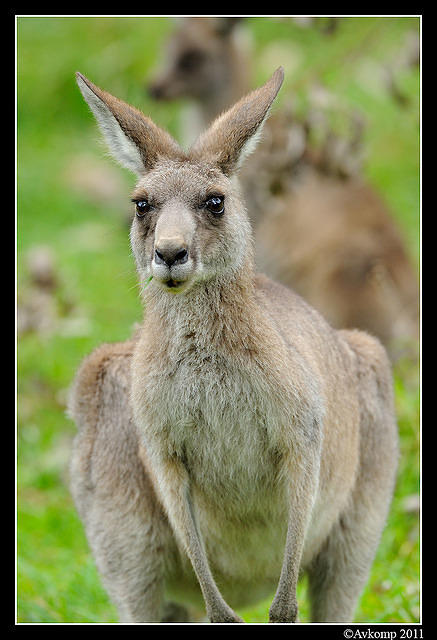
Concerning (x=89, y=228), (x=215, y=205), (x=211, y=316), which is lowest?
(x=211, y=316)

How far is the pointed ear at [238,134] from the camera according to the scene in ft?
14.6

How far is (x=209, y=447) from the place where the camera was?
432cm

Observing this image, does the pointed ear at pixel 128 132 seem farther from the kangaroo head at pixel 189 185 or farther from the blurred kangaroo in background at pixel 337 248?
the blurred kangaroo in background at pixel 337 248

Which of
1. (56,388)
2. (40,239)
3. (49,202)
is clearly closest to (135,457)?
(56,388)

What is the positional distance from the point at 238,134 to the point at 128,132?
18.7 inches

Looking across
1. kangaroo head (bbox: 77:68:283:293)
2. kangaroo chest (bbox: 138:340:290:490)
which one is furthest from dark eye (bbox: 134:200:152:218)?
kangaroo chest (bbox: 138:340:290:490)

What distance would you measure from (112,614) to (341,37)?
12.9 ft

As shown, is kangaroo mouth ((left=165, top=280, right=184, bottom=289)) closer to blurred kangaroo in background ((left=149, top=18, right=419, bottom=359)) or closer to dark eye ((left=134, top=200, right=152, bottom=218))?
dark eye ((left=134, top=200, right=152, bottom=218))

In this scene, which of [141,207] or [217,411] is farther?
[141,207]

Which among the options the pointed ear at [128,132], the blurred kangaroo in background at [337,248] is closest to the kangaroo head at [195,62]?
the blurred kangaroo in background at [337,248]

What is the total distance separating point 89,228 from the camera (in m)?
12.9

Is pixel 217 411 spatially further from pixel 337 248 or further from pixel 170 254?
pixel 337 248

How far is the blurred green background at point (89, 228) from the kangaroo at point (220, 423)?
0.52 meters

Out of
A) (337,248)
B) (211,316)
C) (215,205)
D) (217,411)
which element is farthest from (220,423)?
(337,248)
